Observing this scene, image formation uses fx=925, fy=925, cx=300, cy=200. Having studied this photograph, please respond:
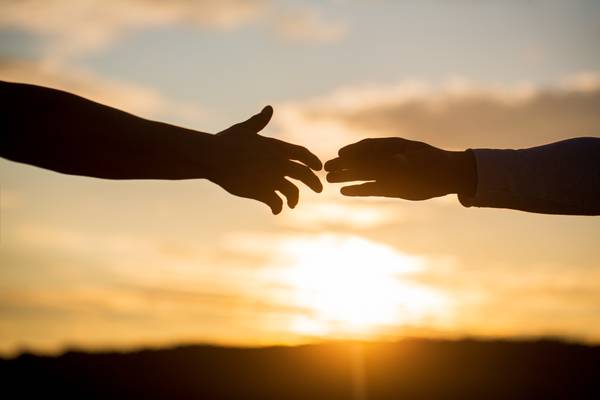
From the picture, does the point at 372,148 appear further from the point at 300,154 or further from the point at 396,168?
the point at 300,154

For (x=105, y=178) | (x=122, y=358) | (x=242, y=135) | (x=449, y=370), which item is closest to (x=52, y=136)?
(x=105, y=178)

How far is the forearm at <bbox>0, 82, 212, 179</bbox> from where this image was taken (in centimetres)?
463

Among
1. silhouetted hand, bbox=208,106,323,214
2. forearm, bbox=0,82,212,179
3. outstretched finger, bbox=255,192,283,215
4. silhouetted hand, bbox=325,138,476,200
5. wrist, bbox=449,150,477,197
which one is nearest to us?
Answer: forearm, bbox=0,82,212,179

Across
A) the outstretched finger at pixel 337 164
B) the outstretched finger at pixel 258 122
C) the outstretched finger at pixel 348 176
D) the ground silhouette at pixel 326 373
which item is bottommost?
the ground silhouette at pixel 326 373

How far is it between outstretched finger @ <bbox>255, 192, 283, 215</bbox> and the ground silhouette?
108 inches

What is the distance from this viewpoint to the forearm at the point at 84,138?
463 cm

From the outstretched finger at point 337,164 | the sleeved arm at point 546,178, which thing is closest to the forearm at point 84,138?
the outstretched finger at point 337,164

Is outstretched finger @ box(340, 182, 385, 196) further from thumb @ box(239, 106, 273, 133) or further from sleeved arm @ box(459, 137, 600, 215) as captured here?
thumb @ box(239, 106, 273, 133)

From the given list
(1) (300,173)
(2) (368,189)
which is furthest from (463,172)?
(1) (300,173)

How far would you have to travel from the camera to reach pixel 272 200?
5.93 m

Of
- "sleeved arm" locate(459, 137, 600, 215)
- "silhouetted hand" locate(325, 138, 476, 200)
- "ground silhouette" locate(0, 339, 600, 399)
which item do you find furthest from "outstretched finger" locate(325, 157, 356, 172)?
"ground silhouette" locate(0, 339, 600, 399)

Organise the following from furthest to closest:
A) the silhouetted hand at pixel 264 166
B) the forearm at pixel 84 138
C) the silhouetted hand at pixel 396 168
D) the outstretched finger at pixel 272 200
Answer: the outstretched finger at pixel 272 200 < the silhouetted hand at pixel 264 166 < the silhouetted hand at pixel 396 168 < the forearm at pixel 84 138

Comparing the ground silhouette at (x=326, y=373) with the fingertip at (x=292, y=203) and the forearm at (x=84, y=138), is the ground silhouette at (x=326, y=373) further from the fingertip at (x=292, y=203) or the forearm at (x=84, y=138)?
the fingertip at (x=292, y=203)

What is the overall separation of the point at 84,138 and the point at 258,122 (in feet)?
4.84
